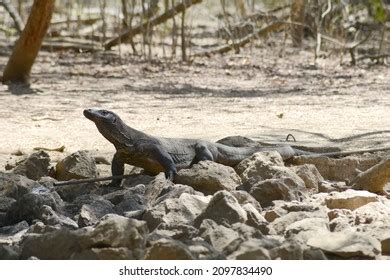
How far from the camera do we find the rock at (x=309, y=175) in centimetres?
670

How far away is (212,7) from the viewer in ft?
61.0

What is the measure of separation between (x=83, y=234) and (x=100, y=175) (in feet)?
8.15

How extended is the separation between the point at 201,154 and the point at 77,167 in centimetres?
87

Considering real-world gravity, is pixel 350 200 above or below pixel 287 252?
below

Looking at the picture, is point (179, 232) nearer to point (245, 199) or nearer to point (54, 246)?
point (54, 246)

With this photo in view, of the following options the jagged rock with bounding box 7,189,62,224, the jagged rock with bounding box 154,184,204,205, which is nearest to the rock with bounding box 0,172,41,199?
the jagged rock with bounding box 7,189,62,224

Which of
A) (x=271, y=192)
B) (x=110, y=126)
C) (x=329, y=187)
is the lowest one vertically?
(x=329, y=187)

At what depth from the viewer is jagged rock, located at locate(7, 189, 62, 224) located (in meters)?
5.93

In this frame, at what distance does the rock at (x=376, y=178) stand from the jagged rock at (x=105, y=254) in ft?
7.77

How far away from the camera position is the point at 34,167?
7.18 metres

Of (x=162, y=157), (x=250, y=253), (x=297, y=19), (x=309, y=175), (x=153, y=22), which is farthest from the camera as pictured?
(x=297, y=19)

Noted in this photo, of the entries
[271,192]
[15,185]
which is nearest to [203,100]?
[15,185]

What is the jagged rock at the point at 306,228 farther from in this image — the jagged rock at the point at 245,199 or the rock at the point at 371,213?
the jagged rock at the point at 245,199
